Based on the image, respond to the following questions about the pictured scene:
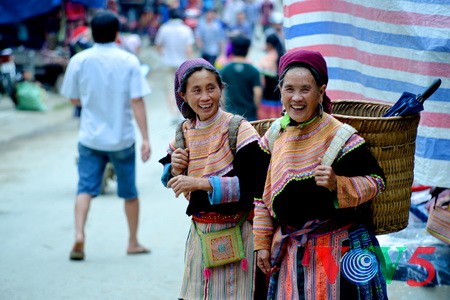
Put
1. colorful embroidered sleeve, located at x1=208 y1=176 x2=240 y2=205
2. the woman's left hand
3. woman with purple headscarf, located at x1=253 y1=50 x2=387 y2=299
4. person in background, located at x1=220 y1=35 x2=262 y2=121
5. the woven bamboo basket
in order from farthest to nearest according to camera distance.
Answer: person in background, located at x1=220 y1=35 x2=262 y2=121 → colorful embroidered sleeve, located at x1=208 y1=176 x2=240 y2=205 → the woven bamboo basket → woman with purple headscarf, located at x1=253 y1=50 x2=387 y2=299 → the woman's left hand

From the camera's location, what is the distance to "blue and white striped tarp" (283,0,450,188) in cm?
442

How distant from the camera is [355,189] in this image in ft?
11.0

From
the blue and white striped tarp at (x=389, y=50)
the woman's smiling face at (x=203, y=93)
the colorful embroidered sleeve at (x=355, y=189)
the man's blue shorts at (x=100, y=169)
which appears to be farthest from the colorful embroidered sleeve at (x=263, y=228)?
the man's blue shorts at (x=100, y=169)

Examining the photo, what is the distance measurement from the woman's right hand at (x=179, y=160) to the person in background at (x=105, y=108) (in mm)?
2532

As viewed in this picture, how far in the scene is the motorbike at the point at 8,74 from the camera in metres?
15.3

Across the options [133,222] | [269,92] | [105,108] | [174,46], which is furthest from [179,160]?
[174,46]

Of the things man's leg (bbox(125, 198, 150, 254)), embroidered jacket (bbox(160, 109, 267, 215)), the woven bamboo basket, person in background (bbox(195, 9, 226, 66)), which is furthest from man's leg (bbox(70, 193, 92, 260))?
person in background (bbox(195, 9, 226, 66))

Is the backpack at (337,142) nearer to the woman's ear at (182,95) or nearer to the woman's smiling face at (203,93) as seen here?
the woman's smiling face at (203,93)

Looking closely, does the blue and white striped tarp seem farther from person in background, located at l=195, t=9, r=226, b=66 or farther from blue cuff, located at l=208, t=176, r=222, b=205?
person in background, located at l=195, t=9, r=226, b=66

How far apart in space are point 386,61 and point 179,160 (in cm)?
146

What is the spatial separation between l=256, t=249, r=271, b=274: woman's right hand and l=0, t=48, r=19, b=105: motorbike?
40.6ft

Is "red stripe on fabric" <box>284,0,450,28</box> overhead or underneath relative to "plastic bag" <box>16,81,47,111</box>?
overhead

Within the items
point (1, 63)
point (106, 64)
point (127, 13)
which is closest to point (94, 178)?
point (106, 64)

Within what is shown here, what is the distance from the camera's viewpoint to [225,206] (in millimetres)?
3969
